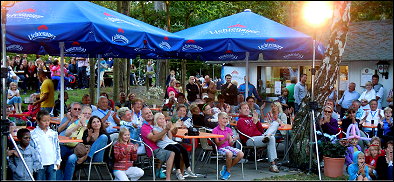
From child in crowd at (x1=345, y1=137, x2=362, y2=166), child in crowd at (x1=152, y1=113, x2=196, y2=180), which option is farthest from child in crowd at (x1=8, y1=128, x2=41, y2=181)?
child in crowd at (x1=345, y1=137, x2=362, y2=166)

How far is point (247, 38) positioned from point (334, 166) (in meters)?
3.42

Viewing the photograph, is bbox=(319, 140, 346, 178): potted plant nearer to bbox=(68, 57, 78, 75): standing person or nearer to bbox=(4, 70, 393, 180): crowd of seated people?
bbox=(4, 70, 393, 180): crowd of seated people

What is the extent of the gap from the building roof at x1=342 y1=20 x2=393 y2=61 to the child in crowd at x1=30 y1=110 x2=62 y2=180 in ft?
42.3

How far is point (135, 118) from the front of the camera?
918 centimetres

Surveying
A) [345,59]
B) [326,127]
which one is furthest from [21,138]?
[345,59]

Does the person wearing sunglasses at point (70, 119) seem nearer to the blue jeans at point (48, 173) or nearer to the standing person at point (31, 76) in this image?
the blue jeans at point (48, 173)

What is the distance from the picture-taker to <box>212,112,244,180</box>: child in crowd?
798cm

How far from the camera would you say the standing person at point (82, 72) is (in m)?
21.9

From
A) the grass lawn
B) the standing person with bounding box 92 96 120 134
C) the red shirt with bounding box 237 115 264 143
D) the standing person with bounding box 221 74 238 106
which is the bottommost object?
the grass lawn

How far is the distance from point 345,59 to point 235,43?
9067 mm

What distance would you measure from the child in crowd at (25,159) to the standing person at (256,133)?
12.7ft

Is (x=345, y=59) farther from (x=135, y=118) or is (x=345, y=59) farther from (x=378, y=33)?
(x=135, y=118)

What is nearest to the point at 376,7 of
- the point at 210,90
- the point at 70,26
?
→ the point at 70,26

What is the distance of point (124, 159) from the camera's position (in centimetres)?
703
